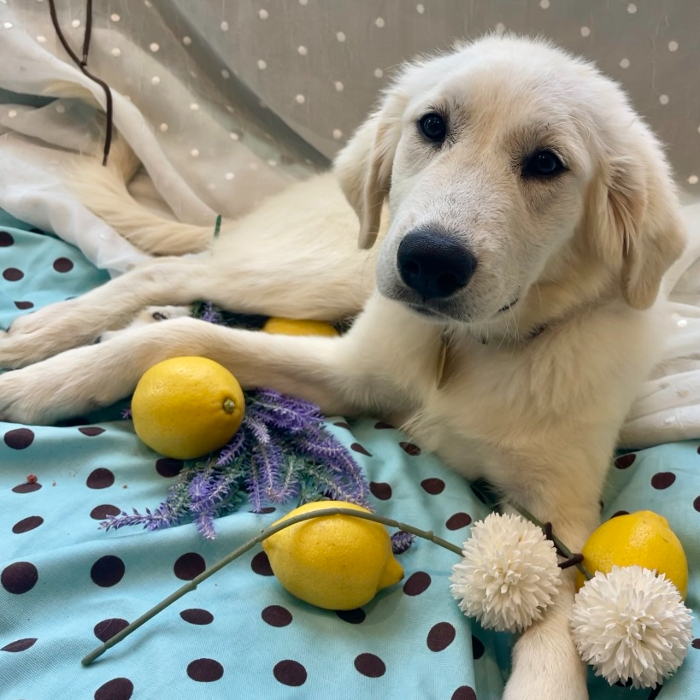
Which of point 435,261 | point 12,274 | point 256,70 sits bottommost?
point 12,274

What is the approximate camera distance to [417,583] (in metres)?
1.10

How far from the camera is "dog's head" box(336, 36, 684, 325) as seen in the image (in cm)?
105

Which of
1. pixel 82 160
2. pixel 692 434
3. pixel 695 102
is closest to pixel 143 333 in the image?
pixel 82 160

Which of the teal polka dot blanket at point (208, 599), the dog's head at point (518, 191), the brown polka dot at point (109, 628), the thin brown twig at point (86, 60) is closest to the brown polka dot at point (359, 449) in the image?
the teal polka dot blanket at point (208, 599)

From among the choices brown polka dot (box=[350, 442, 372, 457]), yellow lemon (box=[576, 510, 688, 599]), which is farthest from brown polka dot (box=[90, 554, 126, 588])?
yellow lemon (box=[576, 510, 688, 599])

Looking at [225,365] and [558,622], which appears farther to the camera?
[225,365]

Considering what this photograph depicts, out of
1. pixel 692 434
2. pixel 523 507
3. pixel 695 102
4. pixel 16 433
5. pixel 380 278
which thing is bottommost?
pixel 16 433

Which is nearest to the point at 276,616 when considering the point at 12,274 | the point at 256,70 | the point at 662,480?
the point at 662,480

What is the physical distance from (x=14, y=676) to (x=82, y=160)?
5.66 ft

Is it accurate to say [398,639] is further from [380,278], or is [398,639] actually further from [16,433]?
[16,433]

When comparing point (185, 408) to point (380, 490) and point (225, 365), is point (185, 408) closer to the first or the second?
point (225, 365)

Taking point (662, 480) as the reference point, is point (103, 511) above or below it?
below

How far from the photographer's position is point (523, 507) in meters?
1.27

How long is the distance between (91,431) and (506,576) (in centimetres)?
84
